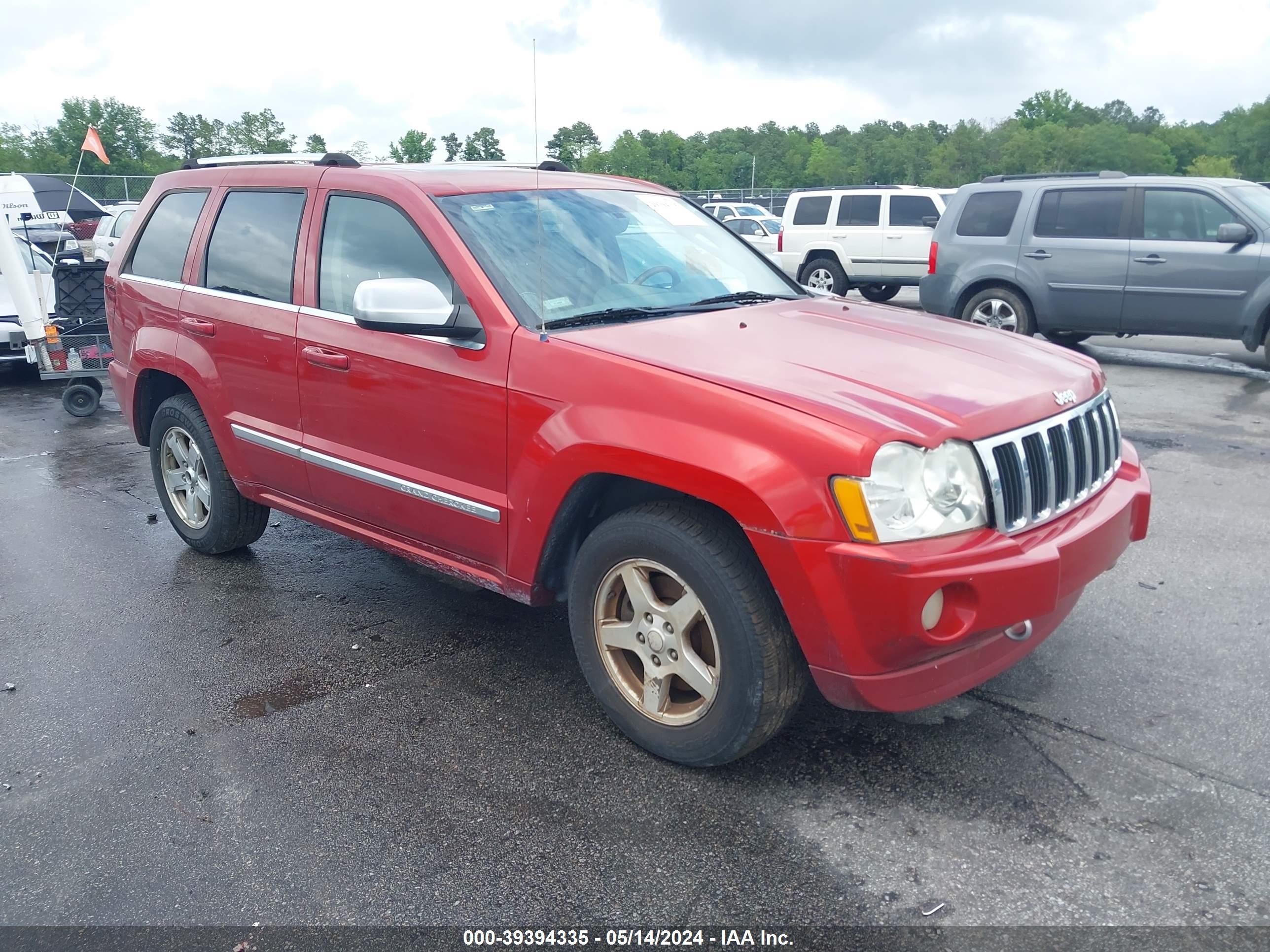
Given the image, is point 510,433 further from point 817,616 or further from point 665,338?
point 817,616

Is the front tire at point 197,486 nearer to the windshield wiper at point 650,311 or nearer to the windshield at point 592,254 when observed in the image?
the windshield at point 592,254

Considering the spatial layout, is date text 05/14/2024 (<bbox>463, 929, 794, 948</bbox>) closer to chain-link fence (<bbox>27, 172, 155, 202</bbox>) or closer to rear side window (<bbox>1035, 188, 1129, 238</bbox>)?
rear side window (<bbox>1035, 188, 1129, 238</bbox>)

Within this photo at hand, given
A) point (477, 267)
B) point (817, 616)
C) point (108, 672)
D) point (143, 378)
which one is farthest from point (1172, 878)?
point (143, 378)

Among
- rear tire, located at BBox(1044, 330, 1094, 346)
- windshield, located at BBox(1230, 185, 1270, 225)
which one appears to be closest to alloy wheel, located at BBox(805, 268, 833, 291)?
rear tire, located at BBox(1044, 330, 1094, 346)

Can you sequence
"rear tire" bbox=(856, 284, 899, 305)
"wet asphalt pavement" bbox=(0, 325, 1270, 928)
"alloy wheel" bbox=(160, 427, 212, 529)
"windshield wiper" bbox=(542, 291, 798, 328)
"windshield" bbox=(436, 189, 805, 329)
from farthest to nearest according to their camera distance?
"rear tire" bbox=(856, 284, 899, 305) → "alloy wheel" bbox=(160, 427, 212, 529) → "windshield" bbox=(436, 189, 805, 329) → "windshield wiper" bbox=(542, 291, 798, 328) → "wet asphalt pavement" bbox=(0, 325, 1270, 928)

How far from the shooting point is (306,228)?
4180mm

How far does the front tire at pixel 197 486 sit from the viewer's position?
4887 millimetres

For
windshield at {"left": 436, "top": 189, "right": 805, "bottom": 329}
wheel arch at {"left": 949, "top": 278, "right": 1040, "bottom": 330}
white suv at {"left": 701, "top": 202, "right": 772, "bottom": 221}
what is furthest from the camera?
white suv at {"left": 701, "top": 202, "right": 772, "bottom": 221}

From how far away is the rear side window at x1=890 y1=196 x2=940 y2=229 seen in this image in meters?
16.5

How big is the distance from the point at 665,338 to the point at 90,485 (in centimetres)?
505

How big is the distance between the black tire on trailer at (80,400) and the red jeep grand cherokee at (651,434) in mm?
5107

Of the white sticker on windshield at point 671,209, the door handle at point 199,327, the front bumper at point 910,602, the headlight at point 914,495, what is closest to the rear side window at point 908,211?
the white sticker on windshield at point 671,209

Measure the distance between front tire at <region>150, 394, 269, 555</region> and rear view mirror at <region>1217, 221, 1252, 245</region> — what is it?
346 inches

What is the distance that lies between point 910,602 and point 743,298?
1810mm
